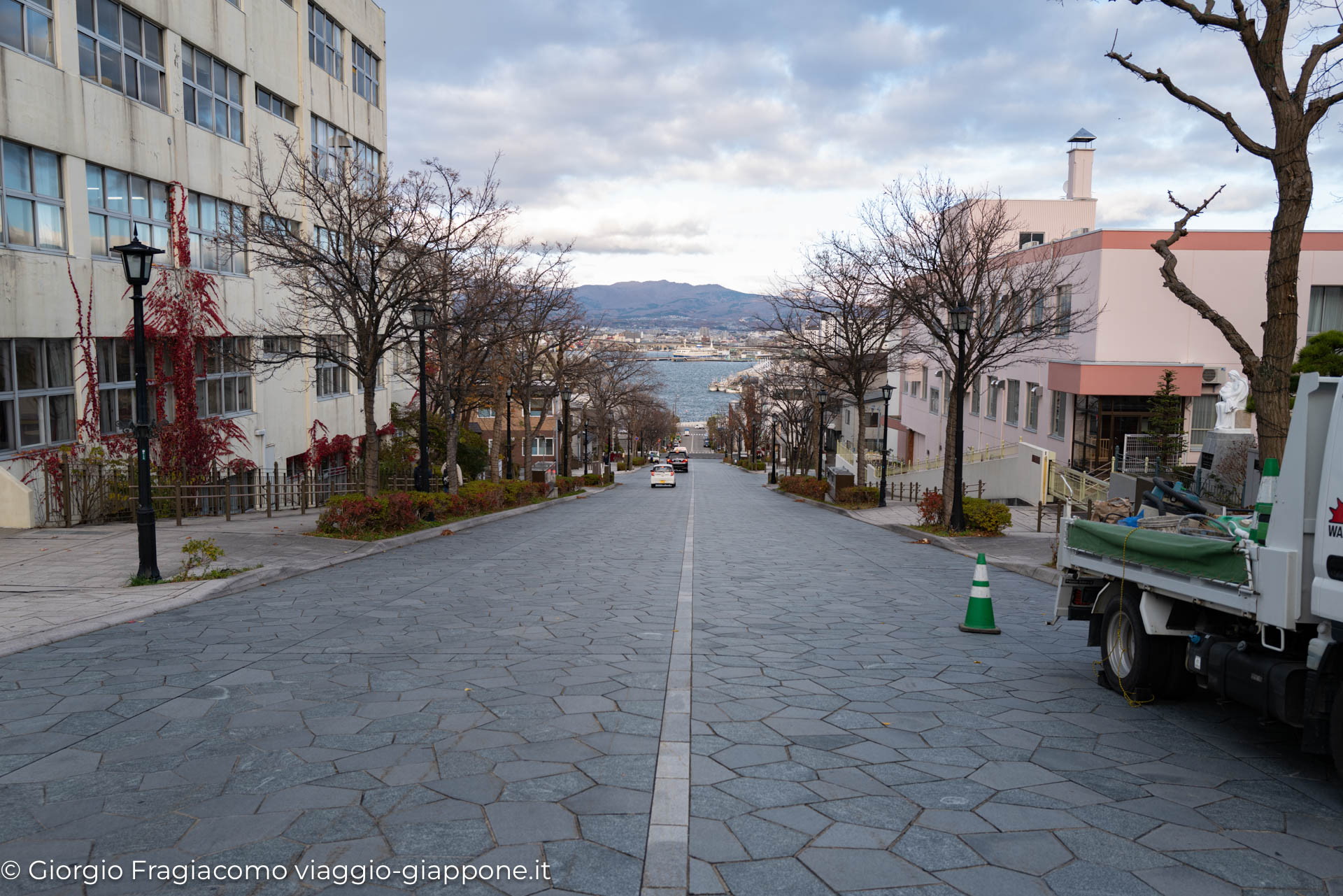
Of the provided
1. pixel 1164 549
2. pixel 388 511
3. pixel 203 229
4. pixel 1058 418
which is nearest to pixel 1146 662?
pixel 1164 549

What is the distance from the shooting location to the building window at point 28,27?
647 inches

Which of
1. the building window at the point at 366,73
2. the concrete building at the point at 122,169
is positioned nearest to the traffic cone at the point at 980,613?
the concrete building at the point at 122,169

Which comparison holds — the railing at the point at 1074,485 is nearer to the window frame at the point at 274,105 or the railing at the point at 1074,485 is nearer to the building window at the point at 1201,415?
the building window at the point at 1201,415

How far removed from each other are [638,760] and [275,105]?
93.2 feet

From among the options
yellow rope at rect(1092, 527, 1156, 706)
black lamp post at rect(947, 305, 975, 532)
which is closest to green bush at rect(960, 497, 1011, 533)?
black lamp post at rect(947, 305, 975, 532)

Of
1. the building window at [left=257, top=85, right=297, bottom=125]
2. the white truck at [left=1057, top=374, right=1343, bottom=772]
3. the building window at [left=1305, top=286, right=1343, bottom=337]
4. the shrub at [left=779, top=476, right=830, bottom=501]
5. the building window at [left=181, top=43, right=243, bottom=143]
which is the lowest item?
the shrub at [left=779, top=476, right=830, bottom=501]

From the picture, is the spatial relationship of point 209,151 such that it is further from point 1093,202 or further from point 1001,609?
point 1093,202

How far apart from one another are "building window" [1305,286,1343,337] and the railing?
28.1 ft

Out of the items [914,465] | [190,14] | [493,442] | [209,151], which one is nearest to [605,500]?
[493,442]

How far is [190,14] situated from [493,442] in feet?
62.2

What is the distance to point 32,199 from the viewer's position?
17156mm

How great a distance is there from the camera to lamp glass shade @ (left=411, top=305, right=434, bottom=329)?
18203mm

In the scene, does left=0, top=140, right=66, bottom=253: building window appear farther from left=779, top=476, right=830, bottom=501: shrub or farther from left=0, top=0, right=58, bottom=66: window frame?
left=779, top=476, right=830, bottom=501: shrub

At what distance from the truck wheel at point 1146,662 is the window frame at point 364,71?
3430 centimetres
